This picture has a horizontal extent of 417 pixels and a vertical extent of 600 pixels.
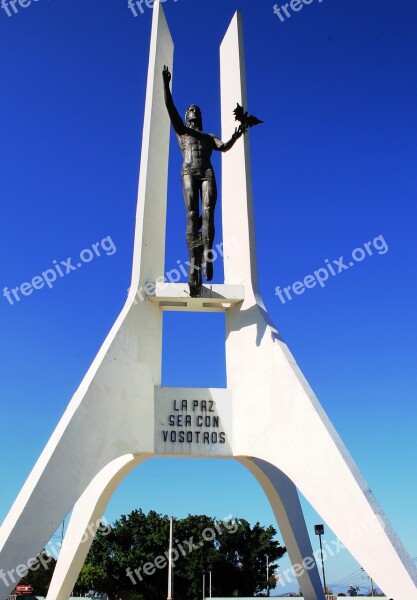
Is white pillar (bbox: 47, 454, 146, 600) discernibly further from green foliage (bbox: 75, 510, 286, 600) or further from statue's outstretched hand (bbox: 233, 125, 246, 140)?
green foliage (bbox: 75, 510, 286, 600)

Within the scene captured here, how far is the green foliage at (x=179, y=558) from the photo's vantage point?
115ft

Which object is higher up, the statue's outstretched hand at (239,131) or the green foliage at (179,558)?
the statue's outstretched hand at (239,131)

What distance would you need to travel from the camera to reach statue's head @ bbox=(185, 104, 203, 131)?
35.6ft

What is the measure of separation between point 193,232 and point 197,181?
102cm

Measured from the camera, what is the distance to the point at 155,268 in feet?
35.5

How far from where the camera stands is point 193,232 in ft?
33.5

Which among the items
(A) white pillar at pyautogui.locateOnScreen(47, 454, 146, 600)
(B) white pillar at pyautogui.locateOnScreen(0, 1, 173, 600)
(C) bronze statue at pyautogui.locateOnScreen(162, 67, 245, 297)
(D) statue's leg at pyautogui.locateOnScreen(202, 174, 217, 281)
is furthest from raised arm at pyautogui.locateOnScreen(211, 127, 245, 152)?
(A) white pillar at pyautogui.locateOnScreen(47, 454, 146, 600)

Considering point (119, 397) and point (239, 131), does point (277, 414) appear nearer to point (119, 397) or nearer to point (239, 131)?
point (119, 397)

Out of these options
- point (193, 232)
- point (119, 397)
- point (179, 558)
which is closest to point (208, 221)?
point (193, 232)

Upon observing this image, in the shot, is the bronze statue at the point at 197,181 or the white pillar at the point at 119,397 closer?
the white pillar at the point at 119,397

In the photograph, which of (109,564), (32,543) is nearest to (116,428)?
(32,543)

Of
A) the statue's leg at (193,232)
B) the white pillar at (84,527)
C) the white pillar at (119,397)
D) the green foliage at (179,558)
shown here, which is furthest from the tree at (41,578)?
the statue's leg at (193,232)

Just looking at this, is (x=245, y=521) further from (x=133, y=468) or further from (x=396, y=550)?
(x=396, y=550)

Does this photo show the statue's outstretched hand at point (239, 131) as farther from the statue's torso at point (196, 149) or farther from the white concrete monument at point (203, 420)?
the white concrete monument at point (203, 420)
